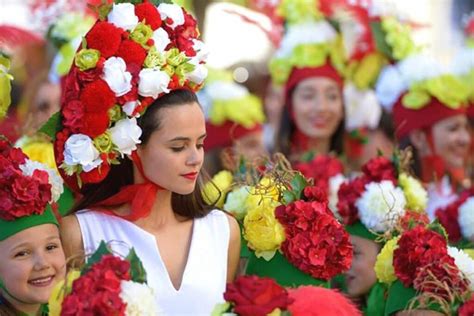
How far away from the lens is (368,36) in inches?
292

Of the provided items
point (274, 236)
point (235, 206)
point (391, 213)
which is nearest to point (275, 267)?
point (274, 236)

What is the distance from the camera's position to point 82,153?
421 cm

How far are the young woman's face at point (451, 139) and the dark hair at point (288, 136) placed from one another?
0.65m

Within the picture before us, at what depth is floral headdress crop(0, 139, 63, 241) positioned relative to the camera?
4.16 m

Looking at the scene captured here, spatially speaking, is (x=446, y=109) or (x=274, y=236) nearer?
(x=274, y=236)

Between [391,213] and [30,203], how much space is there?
69.0 inches

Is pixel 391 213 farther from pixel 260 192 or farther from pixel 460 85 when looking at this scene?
pixel 460 85

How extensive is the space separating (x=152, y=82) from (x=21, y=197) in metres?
0.63

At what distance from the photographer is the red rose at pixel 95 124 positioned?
4219mm

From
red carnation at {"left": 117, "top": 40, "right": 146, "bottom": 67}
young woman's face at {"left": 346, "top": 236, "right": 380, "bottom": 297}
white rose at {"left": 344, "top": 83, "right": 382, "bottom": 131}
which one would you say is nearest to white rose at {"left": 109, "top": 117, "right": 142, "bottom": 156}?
red carnation at {"left": 117, "top": 40, "right": 146, "bottom": 67}

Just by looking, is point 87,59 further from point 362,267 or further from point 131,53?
point 362,267

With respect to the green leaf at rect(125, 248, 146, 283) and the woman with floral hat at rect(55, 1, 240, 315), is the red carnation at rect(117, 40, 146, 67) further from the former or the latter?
the green leaf at rect(125, 248, 146, 283)

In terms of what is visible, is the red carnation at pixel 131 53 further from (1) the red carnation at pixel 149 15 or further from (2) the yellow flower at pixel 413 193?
(2) the yellow flower at pixel 413 193

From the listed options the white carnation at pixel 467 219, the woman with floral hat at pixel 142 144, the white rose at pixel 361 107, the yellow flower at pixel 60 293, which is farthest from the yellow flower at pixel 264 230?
the white rose at pixel 361 107
